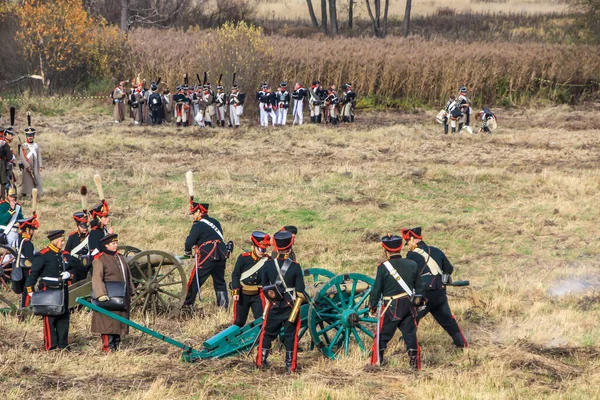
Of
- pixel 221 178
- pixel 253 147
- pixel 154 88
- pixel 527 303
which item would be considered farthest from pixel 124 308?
pixel 154 88

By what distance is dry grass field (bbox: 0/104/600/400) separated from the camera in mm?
8156

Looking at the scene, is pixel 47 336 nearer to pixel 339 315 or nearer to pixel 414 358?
pixel 339 315

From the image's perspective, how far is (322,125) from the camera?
28.0 m

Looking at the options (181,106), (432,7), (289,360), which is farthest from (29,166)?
(432,7)

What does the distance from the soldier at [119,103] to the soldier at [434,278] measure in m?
19.0

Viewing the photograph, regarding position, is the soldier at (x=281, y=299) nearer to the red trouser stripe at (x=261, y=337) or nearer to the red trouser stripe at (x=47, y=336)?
the red trouser stripe at (x=261, y=337)

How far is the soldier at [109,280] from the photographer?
8.90 m

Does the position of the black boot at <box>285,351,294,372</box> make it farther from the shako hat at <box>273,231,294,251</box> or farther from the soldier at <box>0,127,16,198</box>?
the soldier at <box>0,127,16,198</box>

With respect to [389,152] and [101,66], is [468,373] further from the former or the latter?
[101,66]

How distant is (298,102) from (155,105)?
14.6ft

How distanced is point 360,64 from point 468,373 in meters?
24.9

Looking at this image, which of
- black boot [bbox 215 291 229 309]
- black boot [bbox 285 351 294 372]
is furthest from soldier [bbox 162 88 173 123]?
black boot [bbox 285 351 294 372]

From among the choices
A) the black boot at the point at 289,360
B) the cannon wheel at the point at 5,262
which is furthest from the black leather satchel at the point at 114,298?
the cannon wheel at the point at 5,262

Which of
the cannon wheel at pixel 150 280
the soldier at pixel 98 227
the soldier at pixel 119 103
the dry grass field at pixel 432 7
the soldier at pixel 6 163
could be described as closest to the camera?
the cannon wheel at pixel 150 280
